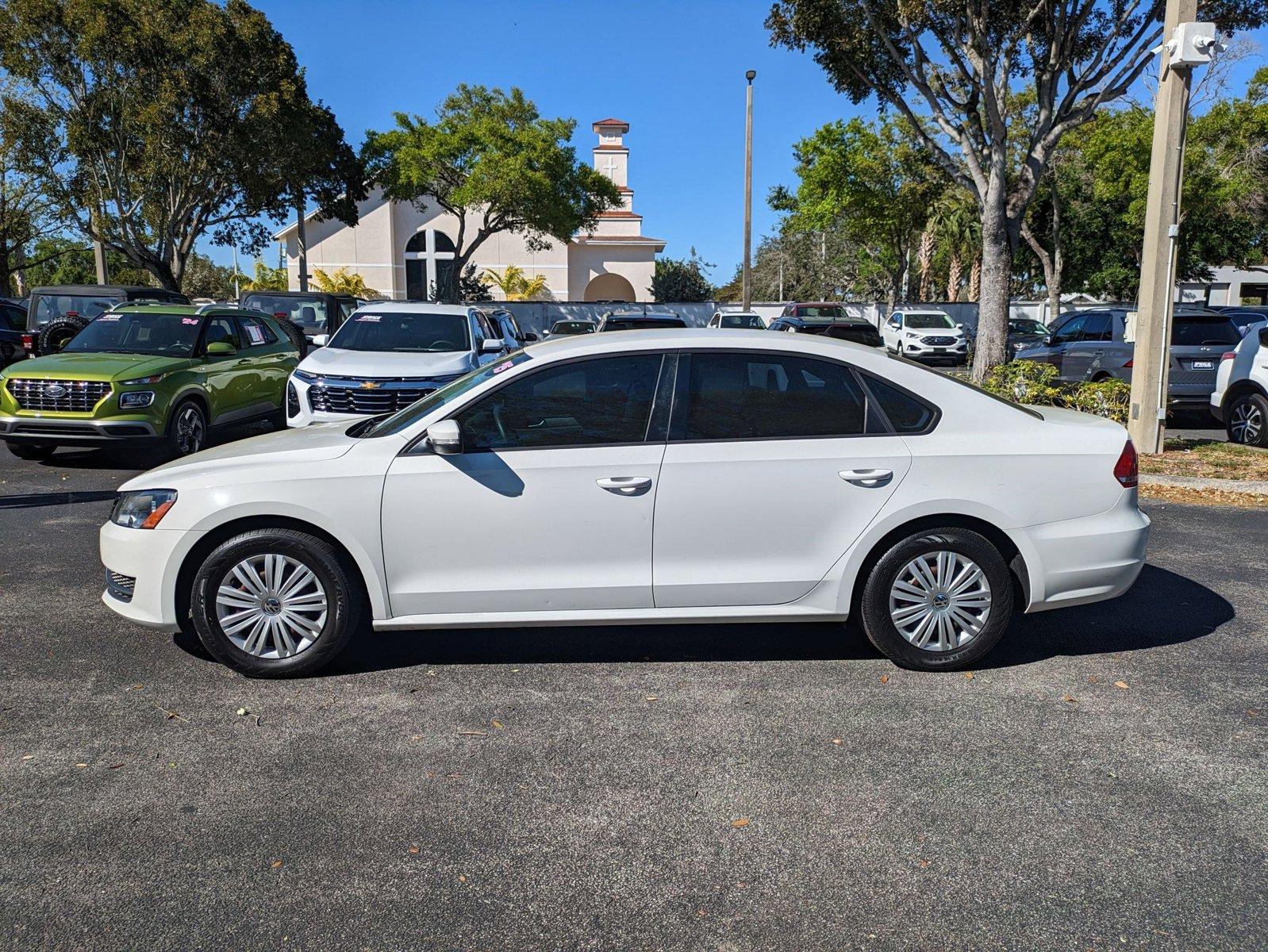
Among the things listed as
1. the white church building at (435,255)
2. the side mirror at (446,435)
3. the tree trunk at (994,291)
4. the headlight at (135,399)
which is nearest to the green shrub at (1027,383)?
the tree trunk at (994,291)

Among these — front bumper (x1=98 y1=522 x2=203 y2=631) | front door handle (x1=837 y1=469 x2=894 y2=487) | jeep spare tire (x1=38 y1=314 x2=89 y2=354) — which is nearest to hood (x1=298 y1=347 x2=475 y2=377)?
front bumper (x1=98 y1=522 x2=203 y2=631)

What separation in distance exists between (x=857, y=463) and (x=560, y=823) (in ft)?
7.19

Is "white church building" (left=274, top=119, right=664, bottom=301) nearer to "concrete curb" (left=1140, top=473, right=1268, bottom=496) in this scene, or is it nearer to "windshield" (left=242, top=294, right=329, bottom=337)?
"windshield" (left=242, top=294, right=329, bottom=337)

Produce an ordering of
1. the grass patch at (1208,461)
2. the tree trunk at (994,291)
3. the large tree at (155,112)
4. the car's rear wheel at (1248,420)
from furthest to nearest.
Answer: the large tree at (155,112), the tree trunk at (994,291), the car's rear wheel at (1248,420), the grass patch at (1208,461)

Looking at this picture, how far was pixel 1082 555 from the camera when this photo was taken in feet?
16.2

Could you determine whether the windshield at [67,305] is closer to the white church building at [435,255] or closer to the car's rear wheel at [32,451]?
the car's rear wheel at [32,451]

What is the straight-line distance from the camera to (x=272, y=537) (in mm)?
4766

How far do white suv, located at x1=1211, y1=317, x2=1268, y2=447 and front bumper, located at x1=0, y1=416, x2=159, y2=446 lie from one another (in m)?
12.3

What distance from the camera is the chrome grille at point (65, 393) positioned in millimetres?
10406

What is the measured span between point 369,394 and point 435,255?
136 feet

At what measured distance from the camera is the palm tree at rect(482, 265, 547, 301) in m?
47.8

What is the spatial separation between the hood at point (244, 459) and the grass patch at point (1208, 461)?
8615 mm

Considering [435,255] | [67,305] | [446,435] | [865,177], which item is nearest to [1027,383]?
[446,435]

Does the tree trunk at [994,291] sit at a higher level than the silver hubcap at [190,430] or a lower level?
higher
